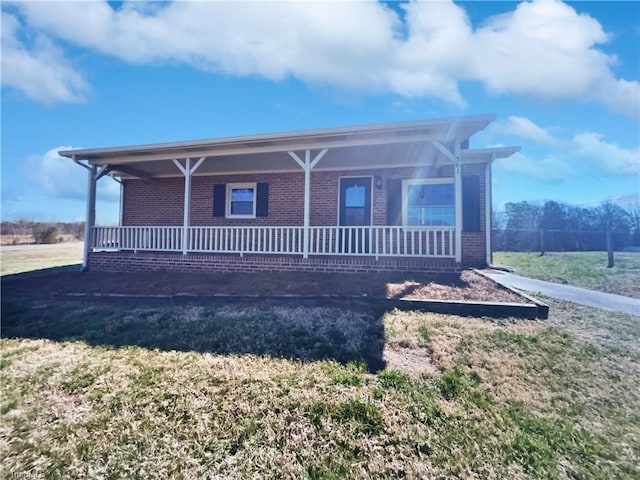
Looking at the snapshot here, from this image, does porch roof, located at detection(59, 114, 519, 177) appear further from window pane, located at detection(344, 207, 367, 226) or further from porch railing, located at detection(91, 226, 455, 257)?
porch railing, located at detection(91, 226, 455, 257)

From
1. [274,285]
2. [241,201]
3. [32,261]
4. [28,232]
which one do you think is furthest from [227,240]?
[28,232]

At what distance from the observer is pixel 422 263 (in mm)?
6969

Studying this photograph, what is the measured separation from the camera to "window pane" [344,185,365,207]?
9305mm

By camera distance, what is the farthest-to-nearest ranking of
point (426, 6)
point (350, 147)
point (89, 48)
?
point (89, 48), point (350, 147), point (426, 6)

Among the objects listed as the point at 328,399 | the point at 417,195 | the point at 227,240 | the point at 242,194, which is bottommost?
the point at 328,399

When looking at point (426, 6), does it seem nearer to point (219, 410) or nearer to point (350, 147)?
point (350, 147)

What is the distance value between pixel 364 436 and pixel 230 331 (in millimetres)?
2375

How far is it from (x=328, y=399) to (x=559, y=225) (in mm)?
19114

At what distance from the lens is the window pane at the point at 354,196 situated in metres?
9.30

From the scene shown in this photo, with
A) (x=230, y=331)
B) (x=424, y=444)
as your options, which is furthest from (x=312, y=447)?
(x=230, y=331)

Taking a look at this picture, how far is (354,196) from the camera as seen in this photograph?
9.35 meters

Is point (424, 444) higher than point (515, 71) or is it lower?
lower

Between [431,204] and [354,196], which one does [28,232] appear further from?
[431,204]

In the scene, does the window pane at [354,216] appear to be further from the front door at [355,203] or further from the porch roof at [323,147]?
the porch roof at [323,147]
